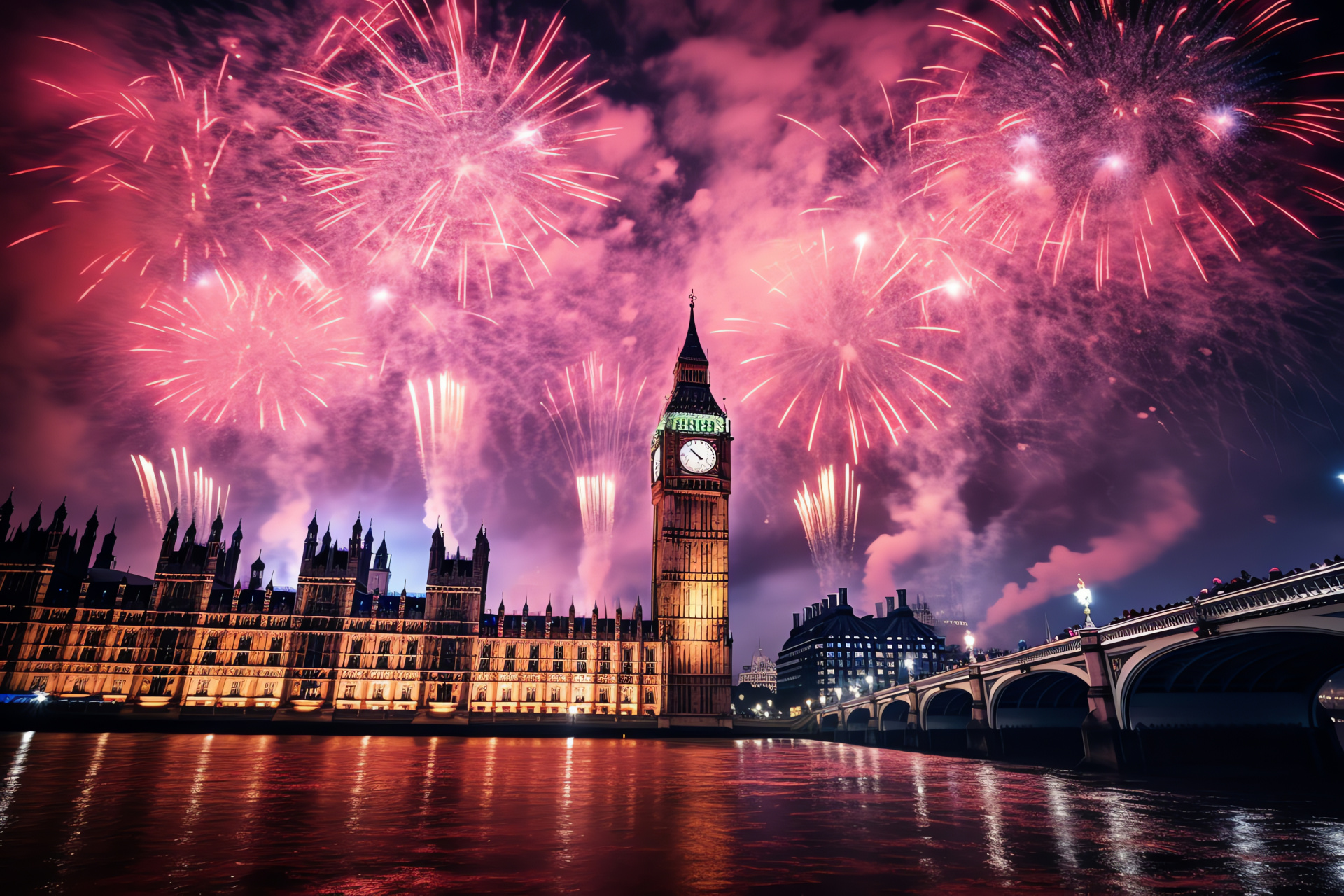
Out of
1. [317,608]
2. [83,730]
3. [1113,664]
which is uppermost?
[317,608]

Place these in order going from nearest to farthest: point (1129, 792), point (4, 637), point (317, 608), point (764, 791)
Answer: point (764, 791), point (1129, 792), point (4, 637), point (317, 608)

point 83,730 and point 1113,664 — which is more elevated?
point 1113,664

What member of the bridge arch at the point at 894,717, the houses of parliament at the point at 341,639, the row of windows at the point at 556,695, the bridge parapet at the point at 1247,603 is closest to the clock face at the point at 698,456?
the houses of parliament at the point at 341,639

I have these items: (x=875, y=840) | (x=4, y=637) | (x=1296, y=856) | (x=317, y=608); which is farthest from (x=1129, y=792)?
(x=4, y=637)

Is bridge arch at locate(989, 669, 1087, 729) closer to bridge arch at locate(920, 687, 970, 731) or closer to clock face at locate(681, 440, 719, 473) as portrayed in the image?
bridge arch at locate(920, 687, 970, 731)

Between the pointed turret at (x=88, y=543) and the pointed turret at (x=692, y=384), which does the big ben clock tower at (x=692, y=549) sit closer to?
the pointed turret at (x=692, y=384)

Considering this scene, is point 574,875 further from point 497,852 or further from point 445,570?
point 445,570

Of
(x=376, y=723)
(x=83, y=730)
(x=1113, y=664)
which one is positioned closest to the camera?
(x=1113, y=664)
